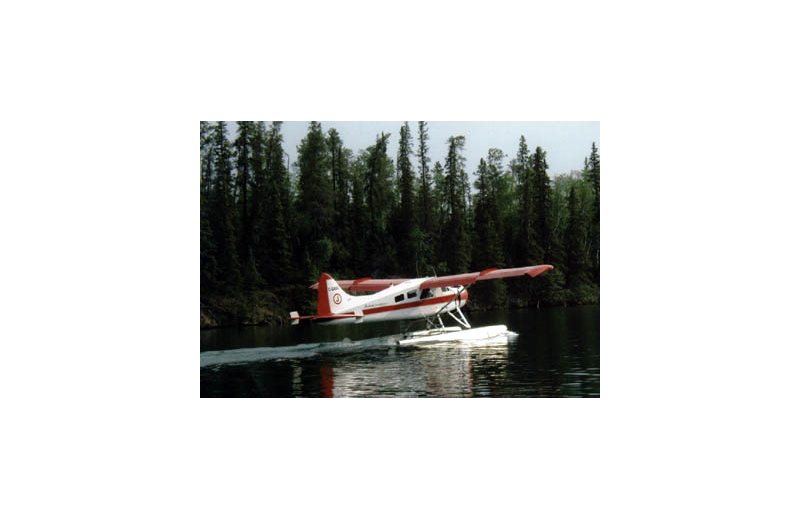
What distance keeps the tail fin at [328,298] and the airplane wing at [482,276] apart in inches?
94.5

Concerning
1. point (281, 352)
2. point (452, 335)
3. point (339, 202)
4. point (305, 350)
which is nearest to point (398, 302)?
point (452, 335)

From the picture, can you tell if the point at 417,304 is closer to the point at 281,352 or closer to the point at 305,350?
the point at 305,350

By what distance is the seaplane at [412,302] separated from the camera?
1547cm

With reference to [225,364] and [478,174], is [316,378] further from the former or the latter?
[478,174]

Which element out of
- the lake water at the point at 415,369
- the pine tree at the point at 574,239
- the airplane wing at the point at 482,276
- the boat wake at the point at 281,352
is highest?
the pine tree at the point at 574,239

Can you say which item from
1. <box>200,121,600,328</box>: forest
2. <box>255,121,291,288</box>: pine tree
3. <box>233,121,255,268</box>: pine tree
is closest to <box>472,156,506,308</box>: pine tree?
<box>200,121,600,328</box>: forest

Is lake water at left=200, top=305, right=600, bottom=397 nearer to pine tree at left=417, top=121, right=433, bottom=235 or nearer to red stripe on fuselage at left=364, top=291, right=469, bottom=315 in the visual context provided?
red stripe on fuselage at left=364, top=291, right=469, bottom=315

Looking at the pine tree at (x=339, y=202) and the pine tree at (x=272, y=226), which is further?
the pine tree at (x=339, y=202)

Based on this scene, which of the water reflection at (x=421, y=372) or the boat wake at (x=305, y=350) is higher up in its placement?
the boat wake at (x=305, y=350)

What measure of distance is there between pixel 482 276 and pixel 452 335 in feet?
6.99

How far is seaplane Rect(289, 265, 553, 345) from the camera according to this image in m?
15.5

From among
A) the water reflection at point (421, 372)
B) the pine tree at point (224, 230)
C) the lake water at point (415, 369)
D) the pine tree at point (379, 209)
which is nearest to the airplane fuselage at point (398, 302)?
the lake water at point (415, 369)

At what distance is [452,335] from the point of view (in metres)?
16.8

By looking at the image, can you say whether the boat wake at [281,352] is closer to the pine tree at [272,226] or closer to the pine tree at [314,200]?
the pine tree at [272,226]
